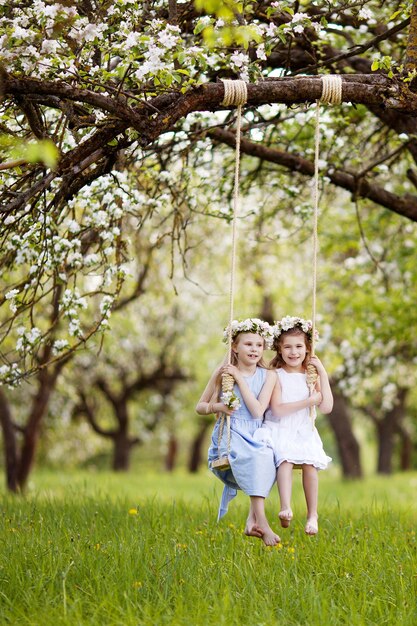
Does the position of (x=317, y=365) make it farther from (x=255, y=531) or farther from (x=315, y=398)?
(x=255, y=531)

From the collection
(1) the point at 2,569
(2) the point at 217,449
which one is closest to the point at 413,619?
(2) the point at 217,449

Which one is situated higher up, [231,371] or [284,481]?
[231,371]

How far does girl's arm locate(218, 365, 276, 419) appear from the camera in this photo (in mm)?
4727

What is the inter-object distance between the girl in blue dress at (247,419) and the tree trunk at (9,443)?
6.46 meters

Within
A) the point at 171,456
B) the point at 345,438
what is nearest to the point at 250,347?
the point at 345,438

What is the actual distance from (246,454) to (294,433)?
35 cm

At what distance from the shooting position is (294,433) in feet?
16.0

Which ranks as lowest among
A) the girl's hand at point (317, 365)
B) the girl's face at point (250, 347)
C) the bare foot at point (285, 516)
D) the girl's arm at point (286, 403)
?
the bare foot at point (285, 516)

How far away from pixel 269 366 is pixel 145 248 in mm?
7415

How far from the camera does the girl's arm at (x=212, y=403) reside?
Answer: 471 centimetres

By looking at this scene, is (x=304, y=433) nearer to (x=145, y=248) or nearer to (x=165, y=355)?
(x=145, y=248)

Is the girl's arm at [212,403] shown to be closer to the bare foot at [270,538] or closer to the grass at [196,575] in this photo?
the bare foot at [270,538]

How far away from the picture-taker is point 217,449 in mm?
4875

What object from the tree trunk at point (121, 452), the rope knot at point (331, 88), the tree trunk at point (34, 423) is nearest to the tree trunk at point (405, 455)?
the tree trunk at point (121, 452)
